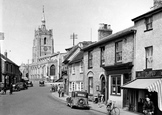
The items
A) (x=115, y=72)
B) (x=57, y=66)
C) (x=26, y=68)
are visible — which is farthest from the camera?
(x=26, y=68)

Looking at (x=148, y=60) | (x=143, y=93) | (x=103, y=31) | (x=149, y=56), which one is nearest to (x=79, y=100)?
(x=143, y=93)

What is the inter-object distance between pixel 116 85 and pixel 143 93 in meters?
4.72

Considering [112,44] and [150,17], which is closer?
[150,17]

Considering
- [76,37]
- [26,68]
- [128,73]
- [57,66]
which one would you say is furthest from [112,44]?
[26,68]

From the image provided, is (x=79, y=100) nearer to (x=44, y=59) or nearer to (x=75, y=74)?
(x=75, y=74)

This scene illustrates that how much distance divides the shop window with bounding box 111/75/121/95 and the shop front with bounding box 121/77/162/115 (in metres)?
1.90

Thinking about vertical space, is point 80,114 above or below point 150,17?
below

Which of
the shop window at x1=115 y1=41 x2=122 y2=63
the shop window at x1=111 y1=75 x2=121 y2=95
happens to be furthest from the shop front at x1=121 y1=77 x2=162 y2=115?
the shop window at x1=115 y1=41 x2=122 y2=63

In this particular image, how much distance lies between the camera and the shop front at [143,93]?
15719mm

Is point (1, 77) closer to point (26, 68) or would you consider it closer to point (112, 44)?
point (112, 44)

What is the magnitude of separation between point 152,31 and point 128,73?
14.5ft

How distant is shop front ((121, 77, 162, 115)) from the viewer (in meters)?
15.7

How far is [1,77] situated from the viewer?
5528 centimetres

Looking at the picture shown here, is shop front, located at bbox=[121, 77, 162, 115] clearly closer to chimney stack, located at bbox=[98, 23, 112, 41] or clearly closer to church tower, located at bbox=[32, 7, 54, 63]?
chimney stack, located at bbox=[98, 23, 112, 41]
